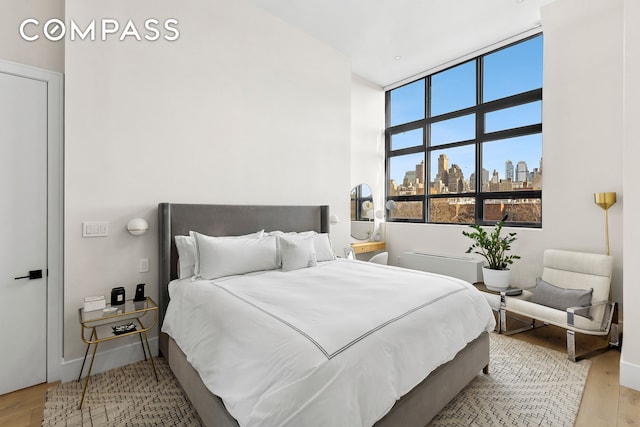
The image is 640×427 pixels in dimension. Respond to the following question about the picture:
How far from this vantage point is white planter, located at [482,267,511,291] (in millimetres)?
3312

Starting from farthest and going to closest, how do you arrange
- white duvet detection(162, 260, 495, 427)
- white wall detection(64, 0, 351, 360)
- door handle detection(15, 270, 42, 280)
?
1. white wall detection(64, 0, 351, 360)
2. door handle detection(15, 270, 42, 280)
3. white duvet detection(162, 260, 495, 427)

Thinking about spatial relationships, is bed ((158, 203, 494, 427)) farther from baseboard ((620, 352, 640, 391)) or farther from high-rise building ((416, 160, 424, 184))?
high-rise building ((416, 160, 424, 184))

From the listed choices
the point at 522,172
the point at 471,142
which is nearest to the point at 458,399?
the point at 522,172

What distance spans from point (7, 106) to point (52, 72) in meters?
0.38

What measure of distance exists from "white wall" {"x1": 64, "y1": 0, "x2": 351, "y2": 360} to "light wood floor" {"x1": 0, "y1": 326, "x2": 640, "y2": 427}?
13.8 inches

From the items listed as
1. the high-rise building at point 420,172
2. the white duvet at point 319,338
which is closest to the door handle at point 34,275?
→ the white duvet at point 319,338

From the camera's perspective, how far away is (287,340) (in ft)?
4.39

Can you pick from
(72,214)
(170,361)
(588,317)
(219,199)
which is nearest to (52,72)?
(72,214)

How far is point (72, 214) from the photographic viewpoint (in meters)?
2.29

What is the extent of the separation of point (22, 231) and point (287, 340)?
2169 mm

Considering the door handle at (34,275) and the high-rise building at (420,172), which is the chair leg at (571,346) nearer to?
the high-rise building at (420,172)

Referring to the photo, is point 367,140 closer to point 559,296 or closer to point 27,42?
point 559,296

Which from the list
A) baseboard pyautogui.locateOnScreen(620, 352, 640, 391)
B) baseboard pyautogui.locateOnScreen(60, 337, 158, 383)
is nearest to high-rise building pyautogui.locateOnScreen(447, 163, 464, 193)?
baseboard pyautogui.locateOnScreen(620, 352, 640, 391)

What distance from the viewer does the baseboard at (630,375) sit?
2.16 metres
